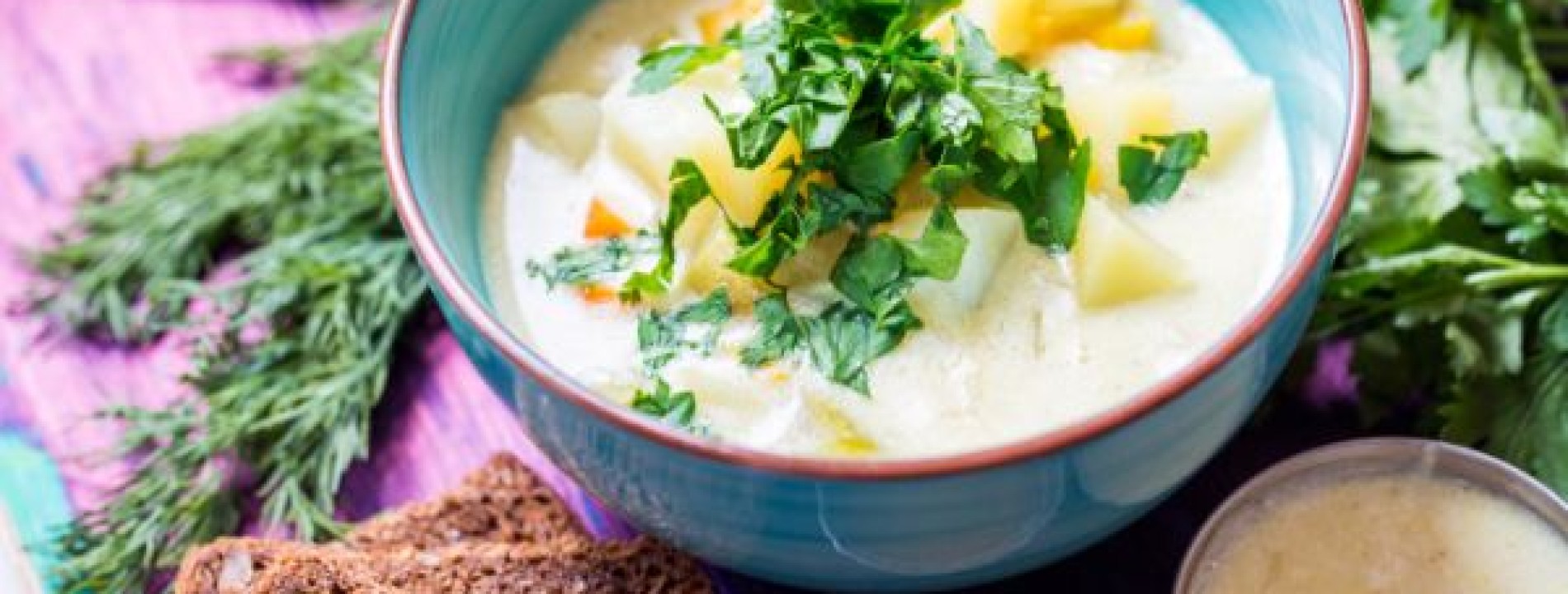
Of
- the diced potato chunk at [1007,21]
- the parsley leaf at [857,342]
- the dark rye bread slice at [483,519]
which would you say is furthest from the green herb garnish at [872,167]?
the dark rye bread slice at [483,519]

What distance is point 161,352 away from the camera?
3043 mm

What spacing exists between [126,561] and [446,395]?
1.74 feet

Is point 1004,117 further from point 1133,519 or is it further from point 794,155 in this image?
point 1133,519

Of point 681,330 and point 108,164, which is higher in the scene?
point 681,330

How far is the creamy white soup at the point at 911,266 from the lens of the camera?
2350 mm

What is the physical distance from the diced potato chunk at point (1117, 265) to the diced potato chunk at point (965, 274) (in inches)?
4.1

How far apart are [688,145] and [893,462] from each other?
2.15ft

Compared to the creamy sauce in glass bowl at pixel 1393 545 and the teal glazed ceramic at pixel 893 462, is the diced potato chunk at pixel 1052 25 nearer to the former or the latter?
the teal glazed ceramic at pixel 893 462

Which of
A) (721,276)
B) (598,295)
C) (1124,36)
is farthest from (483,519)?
(1124,36)

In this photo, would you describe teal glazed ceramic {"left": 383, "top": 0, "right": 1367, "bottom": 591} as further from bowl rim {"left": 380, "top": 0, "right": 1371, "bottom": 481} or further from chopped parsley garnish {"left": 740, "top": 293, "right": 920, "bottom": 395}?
chopped parsley garnish {"left": 740, "top": 293, "right": 920, "bottom": 395}

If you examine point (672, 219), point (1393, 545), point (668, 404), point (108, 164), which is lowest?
point (1393, 545)

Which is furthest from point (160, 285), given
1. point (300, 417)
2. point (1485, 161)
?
point (1485, 161)

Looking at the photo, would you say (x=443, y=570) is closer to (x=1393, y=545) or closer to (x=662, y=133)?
(x=662, y=133)

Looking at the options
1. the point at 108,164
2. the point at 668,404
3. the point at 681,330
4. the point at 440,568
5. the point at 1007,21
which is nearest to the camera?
the point at 668,404
